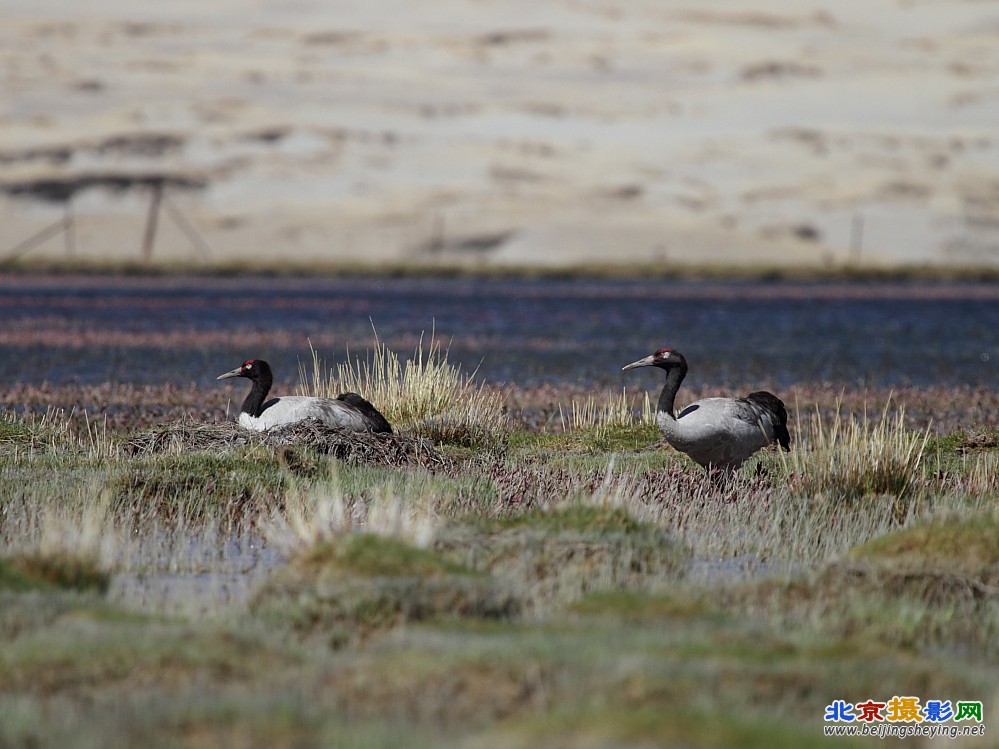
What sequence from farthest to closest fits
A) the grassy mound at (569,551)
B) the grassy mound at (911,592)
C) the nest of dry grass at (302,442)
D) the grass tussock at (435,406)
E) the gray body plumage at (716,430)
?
the grass tussock at (435,406) → the nest of dry grass at (302,442) → the gray body plumage at (716,430) → the grassy mound at (569,551) → the grassy mound at (911,592)

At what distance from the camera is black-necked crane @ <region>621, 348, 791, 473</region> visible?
49.0 ft

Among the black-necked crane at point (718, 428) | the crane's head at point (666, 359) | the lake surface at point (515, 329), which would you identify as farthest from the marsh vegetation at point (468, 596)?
the lake surface at point (515, 329)

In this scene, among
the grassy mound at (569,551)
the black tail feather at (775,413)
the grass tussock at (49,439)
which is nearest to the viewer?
the grassy mound at (569,551)

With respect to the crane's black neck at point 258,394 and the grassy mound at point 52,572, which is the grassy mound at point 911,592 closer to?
the grassy mound at point 52,572

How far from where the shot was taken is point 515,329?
142ft

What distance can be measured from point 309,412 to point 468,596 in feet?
23.8

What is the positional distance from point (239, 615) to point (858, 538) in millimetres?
5420

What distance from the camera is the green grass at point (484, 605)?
298 inches

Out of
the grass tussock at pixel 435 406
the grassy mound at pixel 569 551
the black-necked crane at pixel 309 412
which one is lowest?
the grass tussock at pixel 435 406

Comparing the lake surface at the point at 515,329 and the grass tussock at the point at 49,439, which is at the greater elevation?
the grass tussock at the point at 49,439

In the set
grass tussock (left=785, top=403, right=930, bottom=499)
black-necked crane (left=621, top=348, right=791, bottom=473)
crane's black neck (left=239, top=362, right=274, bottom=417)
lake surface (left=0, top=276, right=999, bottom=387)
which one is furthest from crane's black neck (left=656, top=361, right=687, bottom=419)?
lake surface (left=0, top=276, right=999, bottom=387)

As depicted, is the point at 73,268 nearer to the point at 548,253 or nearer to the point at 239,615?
the point at 548,253

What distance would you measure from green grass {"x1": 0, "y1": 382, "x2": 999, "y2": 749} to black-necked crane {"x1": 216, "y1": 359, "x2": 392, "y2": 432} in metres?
1.26

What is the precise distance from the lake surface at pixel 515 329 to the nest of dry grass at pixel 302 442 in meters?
8.51
